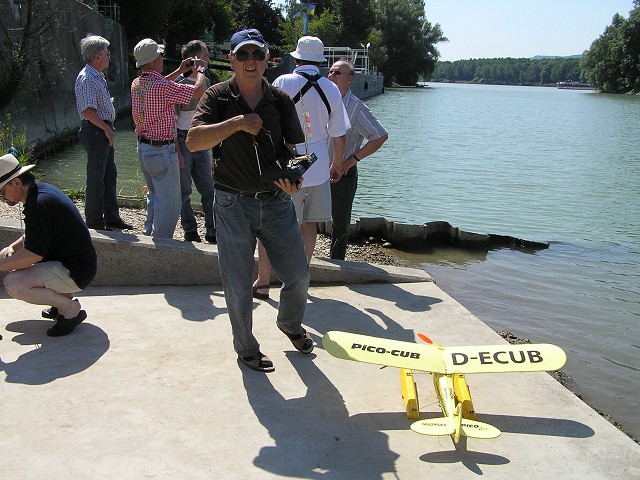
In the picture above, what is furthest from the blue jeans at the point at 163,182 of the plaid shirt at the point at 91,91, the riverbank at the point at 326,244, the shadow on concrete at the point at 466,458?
the shadow on concrete at the point at 466,458

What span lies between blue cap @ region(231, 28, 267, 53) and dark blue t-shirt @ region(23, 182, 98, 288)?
1608 mm

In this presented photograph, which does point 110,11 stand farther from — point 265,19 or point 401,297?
point 265,19

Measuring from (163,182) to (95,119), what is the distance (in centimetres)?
109

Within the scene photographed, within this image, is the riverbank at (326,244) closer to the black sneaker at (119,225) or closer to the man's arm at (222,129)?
the black sneaker at (119,225)

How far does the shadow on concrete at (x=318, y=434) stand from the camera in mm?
3357

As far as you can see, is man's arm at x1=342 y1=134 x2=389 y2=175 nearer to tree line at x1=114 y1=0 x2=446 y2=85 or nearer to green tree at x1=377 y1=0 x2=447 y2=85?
tree line at x1=114 y1=0 x2=446 y2=85

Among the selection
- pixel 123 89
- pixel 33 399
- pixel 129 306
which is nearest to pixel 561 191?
pixel 129 306

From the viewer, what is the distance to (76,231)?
4.72 metres

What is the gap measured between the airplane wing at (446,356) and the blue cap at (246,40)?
1.77m

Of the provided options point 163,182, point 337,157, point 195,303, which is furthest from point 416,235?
point 195,303

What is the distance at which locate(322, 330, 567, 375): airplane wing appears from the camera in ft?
13.1

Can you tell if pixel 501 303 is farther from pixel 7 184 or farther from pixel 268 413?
pixel 7 184

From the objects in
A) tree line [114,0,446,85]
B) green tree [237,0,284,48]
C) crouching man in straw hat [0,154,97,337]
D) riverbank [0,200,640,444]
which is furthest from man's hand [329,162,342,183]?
green tree [237,0,284,48]

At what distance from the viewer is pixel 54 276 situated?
467cm
